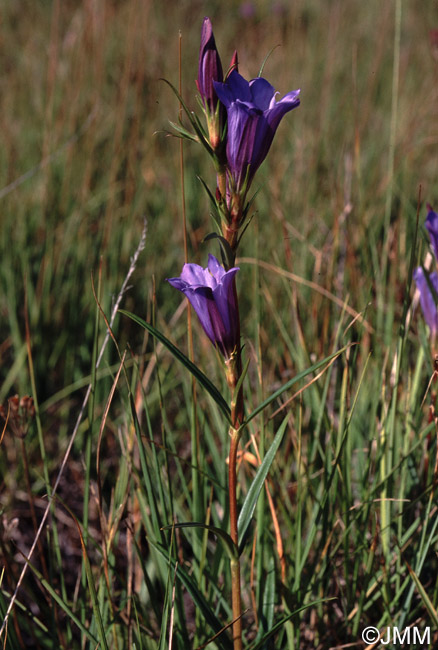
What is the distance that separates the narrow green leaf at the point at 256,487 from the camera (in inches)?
29.6

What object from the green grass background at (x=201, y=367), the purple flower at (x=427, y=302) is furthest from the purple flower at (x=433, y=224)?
the purple flower at (x=427, y=302)

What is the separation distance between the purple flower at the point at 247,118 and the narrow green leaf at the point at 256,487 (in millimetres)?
Answer: 300

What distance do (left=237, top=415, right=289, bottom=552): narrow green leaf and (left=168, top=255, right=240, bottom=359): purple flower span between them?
0.40 feet

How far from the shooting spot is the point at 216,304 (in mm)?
697

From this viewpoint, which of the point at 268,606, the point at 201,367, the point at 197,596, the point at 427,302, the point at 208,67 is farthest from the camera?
the point at 201,367

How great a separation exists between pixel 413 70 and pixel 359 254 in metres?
2.63

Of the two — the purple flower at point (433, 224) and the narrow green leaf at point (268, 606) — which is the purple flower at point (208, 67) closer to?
the purple flower at point (433, 224)

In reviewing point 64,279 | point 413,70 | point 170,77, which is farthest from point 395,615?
point 413,70

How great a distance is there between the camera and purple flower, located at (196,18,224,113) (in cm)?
66

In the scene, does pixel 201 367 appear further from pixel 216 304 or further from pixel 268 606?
pixel 216 304

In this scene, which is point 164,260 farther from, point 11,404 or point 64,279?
point 11,404

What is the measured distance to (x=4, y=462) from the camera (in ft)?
4.79

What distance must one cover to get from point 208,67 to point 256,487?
1.59 ft

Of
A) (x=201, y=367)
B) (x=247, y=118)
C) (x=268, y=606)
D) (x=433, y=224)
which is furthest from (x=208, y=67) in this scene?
(x=201, y=367)
